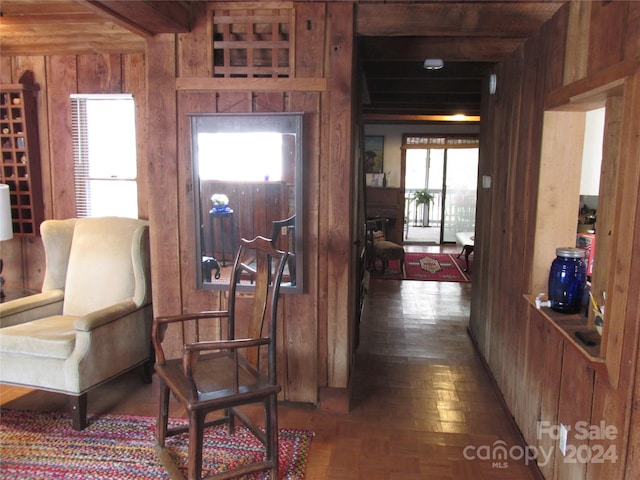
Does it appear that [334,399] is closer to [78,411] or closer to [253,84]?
[78,411]

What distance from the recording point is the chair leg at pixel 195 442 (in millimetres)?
1913

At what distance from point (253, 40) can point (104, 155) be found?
1.60 metres

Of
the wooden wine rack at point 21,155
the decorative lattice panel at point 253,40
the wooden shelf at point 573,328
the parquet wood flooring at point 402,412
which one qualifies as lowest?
the parquet wood flooring at point 402,412

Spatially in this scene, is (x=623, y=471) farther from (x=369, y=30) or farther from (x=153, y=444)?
(x=369, y=30)

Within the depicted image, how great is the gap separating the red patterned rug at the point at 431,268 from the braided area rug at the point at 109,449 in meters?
4.28

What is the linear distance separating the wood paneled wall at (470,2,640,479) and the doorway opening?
573 cm

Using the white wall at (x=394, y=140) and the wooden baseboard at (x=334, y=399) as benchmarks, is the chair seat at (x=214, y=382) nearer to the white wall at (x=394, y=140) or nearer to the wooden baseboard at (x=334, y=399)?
the wooden baseboard at (x=334, y=399)

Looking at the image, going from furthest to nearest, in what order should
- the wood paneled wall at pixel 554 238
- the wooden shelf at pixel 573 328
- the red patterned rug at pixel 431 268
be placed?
the red patterned rug at pixel 431 268, the wooden shelf at pixel 573 328, the wood paneled wall at pixel 554 238

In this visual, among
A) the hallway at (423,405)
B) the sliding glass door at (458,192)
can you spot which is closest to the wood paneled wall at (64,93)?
the hallway at (423,405)

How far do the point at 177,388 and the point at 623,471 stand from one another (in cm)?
167

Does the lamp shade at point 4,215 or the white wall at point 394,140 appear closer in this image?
the lamp shade at point 4,215

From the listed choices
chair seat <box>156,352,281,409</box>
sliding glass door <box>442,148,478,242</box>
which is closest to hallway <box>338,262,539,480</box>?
chair seat <box>156,352,281,409</box>

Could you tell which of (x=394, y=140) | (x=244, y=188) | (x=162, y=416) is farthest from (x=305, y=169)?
(x=394, y=140)

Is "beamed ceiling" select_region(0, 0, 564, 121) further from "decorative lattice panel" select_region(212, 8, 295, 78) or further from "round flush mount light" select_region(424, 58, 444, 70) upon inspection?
"decorative lattice panel" select_region(212, 8, 295, 78)
